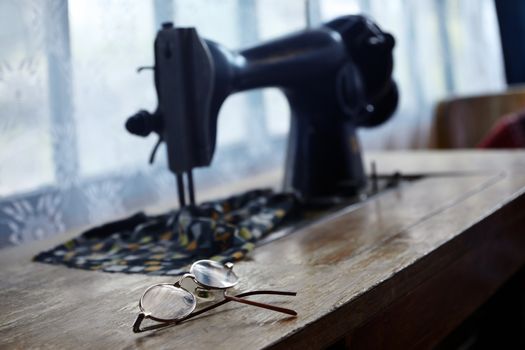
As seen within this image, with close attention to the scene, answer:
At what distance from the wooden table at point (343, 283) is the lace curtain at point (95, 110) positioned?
0.51 ft

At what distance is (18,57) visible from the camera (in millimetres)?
1067

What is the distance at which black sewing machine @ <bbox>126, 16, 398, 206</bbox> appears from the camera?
0.92m

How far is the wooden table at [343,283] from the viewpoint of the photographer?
60 cm

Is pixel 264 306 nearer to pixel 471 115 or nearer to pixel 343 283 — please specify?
pixel 343 283

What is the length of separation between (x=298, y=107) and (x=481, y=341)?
0.58 meters

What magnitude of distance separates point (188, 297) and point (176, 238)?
0.30m

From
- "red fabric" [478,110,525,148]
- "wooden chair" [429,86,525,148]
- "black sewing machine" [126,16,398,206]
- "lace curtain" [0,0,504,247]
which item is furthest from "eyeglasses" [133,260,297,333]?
"wooden chair" [429,86,525,148]

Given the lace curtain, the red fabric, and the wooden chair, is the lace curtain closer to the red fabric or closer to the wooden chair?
the red fabric

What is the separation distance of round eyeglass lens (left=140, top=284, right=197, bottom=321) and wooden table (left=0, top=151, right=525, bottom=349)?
2 cm

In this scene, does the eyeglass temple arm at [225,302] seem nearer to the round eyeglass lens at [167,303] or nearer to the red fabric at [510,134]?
the round eyeglass lens at [167,303]

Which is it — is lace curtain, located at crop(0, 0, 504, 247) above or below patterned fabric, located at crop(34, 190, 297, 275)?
above

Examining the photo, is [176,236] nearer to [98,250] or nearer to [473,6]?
[98,250]

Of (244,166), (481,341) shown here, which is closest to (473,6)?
(244,166)

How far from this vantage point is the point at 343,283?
0.70 m
